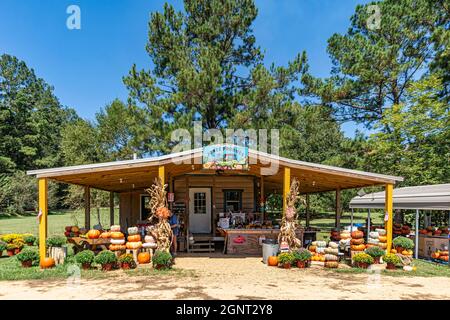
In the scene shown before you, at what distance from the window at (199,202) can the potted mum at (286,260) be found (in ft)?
19.3

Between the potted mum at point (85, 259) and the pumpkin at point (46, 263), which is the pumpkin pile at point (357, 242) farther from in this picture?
the pumpkin at point (46, 263)

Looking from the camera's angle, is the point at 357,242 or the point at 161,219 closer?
the point at 161,219

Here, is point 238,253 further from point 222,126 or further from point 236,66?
point 236,66

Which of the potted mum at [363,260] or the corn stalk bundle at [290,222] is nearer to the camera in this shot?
the potted mum at [363,260]

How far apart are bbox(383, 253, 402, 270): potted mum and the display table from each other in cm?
276

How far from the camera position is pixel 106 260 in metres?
7.81

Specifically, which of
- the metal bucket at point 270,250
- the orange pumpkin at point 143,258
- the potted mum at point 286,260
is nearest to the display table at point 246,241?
the metal bucket at point 270,250

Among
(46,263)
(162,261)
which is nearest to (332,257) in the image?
(162,261)

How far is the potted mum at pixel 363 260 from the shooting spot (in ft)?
27.6

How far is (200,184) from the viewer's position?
545 inches

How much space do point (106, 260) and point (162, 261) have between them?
1.32 m

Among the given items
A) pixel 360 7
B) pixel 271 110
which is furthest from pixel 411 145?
pixel 360 7

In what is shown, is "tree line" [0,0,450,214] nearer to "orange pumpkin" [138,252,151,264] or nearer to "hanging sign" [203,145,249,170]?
"hanging sign" [203,145,249,170]

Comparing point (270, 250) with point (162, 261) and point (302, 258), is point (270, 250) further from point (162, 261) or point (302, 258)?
point (162, 261)
